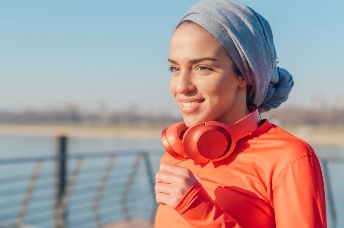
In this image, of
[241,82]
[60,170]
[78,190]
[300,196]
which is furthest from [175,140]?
[78,190]

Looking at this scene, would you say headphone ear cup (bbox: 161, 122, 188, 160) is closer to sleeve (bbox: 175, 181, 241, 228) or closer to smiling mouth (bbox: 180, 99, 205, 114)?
smiling mouth (bbox: 180, 99, 205, 114)

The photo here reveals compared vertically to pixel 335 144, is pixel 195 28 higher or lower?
lower

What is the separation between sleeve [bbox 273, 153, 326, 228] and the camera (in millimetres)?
826

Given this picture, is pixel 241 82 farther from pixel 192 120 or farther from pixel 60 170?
pixel 60 170

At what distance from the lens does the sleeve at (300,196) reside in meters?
0.83

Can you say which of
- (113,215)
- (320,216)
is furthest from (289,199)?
(113,215)

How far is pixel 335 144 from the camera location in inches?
945

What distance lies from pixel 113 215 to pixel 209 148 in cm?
349

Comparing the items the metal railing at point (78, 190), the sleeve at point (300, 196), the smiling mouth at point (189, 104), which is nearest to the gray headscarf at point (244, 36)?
the smiling mouth at point (189, 104)

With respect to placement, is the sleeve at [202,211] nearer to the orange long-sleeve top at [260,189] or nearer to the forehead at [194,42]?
the orange long-sleeve top at [260,189]

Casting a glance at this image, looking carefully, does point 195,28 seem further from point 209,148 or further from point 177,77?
point 209,148

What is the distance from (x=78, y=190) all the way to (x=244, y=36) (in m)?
3.56

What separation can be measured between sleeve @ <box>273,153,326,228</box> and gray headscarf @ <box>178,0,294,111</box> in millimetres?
205

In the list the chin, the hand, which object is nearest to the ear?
the chin
